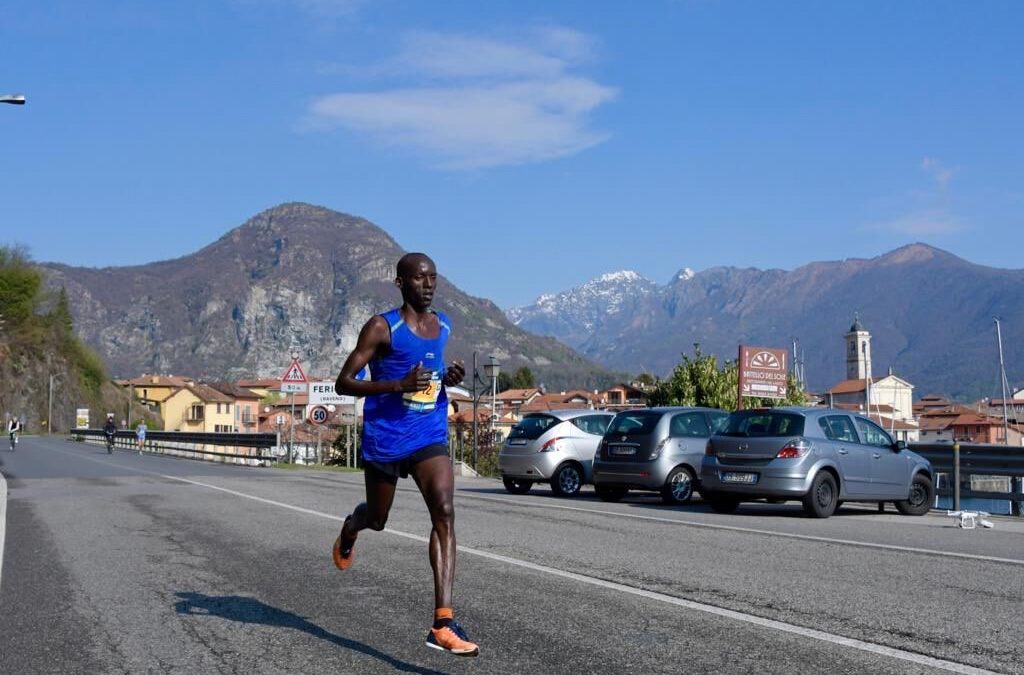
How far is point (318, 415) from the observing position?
37.1m

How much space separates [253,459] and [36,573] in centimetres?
3154

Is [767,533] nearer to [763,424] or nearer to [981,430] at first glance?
[763,424]

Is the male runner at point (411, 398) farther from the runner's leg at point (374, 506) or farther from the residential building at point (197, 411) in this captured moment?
the residential building at point (197, 411)

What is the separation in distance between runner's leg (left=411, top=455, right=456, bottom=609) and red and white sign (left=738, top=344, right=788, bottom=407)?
21426 mm

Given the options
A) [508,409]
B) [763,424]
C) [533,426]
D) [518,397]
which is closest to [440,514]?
[763,424]

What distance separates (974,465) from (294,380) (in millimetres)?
22494

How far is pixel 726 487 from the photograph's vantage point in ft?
53.1

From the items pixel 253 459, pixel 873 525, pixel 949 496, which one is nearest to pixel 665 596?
pixel 873 525

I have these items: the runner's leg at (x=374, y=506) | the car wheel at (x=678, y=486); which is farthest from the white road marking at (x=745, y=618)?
the car wheel at (x=678, y=486)

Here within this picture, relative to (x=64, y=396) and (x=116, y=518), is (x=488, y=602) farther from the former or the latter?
(x=64, y=396)

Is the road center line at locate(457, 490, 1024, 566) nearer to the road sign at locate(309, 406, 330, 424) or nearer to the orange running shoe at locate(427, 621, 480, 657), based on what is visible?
the orange running shoe at locate(427, 621, 480, 657)

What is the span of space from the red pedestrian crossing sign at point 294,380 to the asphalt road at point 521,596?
2111cm

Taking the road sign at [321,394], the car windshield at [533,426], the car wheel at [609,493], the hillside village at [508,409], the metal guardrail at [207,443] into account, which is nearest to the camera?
the car wheel at [609,493]

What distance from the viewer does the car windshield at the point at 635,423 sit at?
18500 millimetres
